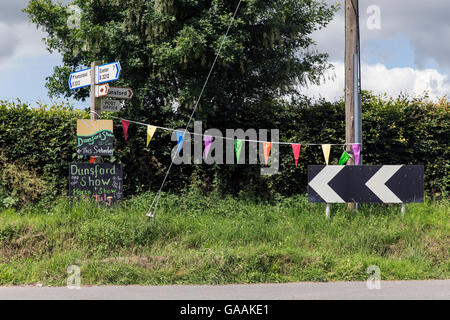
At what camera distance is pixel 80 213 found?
866 centimetres

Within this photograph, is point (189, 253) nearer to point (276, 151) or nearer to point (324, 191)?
point (324, 191)

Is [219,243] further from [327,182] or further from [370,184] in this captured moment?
[370,184]

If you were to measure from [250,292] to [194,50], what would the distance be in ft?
20.3

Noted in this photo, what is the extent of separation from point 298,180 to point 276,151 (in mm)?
938

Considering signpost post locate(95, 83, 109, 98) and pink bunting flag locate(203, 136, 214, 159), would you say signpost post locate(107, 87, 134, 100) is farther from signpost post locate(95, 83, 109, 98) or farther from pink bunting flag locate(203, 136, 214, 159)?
pink bunting flag locate(203, 136, 214, 159)

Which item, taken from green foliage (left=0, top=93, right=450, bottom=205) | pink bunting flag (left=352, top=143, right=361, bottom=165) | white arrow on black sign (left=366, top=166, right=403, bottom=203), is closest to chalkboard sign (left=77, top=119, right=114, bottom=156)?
green foliage (left=0, top=93, right=450, bottom=205)

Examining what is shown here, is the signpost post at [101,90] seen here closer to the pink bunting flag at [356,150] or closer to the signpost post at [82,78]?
the signpost post at [82,78]

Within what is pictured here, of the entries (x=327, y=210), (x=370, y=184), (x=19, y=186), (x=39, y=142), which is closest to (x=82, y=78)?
(x=39, y=142)

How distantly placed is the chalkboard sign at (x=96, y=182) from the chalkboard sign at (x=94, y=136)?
310 mm

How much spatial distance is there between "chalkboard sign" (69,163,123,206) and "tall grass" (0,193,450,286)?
312mm

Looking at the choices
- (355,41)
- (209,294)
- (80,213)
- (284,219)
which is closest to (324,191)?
(284,219)

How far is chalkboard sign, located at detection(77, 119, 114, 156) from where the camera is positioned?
9.47 m

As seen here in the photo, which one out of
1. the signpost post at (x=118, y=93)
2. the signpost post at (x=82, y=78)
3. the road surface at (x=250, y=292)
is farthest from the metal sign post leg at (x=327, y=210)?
the signpost post at (x=82, y=78)

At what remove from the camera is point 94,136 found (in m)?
9.51
